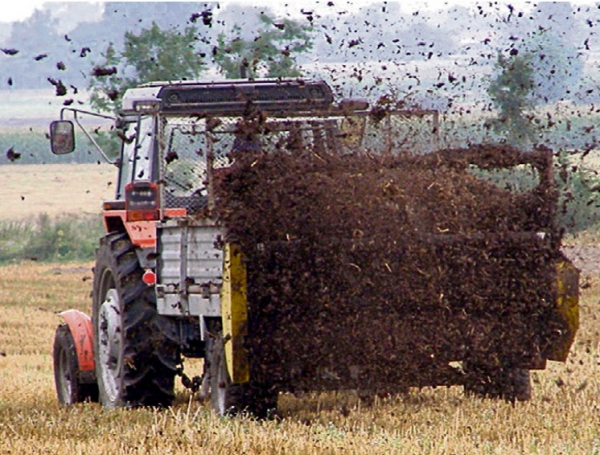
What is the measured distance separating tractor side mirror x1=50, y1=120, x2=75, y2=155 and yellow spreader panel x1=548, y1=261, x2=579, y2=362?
3.76 meters

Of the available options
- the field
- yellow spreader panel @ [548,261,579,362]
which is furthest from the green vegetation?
yellow spreader panel @ [548,261,579,362]

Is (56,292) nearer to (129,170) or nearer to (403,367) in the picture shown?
(129,170)

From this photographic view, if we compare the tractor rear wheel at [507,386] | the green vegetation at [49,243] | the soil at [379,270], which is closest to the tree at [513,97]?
the green vegetation at [49,243]

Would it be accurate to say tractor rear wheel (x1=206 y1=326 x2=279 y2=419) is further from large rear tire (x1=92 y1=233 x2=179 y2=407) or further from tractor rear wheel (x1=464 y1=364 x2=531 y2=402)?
tractor rear wheel (x1=464 y1=364 x2=531 y2=402)

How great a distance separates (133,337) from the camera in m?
9.28

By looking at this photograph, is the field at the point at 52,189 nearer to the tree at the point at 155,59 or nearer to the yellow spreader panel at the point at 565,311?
the tree at the point at 155,59

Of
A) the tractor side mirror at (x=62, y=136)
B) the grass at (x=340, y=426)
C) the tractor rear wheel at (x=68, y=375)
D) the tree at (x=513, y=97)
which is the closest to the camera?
the grass at (x=340, y=426)

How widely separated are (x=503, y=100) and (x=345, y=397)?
2364cm

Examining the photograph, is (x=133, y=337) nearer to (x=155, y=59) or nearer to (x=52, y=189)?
(x=155, y=59)

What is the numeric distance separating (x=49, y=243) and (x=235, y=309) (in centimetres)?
3210

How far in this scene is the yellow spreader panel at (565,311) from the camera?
27.2 feet

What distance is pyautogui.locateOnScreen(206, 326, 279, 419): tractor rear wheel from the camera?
816cm

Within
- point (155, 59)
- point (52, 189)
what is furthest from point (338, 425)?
point (52, 189)

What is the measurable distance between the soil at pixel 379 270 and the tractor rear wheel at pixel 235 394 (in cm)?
20
